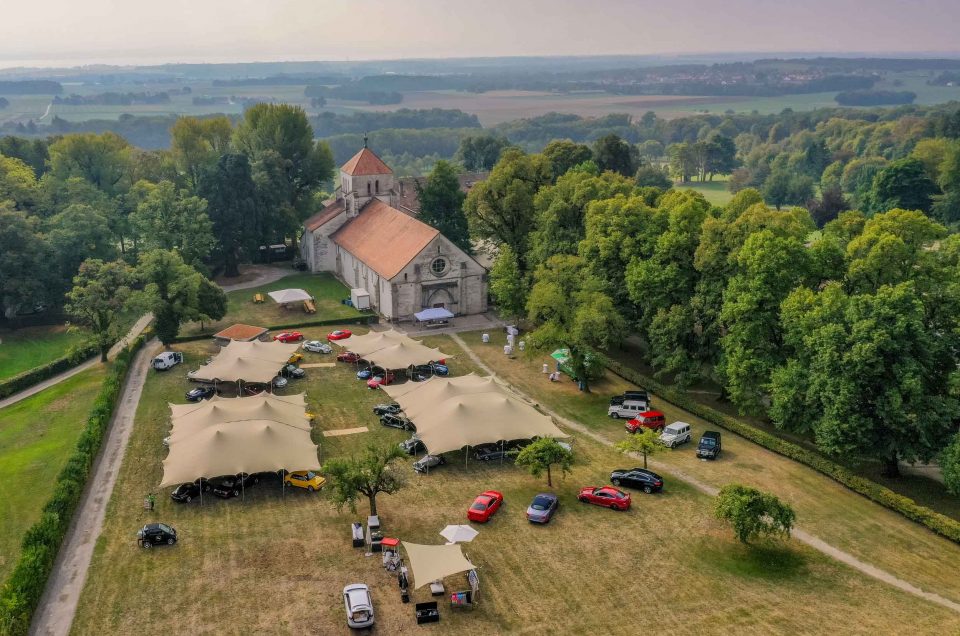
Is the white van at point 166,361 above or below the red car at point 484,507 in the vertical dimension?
below

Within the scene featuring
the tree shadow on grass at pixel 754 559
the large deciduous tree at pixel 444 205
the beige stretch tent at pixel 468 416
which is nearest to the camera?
the tree shadow on grass at pixel 754 559

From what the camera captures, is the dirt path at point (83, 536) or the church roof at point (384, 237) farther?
the church roof at point (384, 237)

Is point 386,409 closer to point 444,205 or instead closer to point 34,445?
point 34,445

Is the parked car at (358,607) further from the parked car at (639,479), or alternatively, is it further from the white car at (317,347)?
the white car at (317,347)

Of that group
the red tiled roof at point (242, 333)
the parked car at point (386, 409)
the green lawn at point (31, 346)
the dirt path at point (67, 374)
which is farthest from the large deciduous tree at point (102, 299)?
the parked car at point (386, 409)

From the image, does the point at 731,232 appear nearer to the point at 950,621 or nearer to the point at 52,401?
the point at 950,621

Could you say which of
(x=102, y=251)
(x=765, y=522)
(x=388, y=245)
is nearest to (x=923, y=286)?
(x=765, y=522)

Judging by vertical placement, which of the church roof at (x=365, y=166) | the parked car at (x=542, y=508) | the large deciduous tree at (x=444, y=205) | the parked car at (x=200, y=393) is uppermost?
the church roof at (x=365, y=166)

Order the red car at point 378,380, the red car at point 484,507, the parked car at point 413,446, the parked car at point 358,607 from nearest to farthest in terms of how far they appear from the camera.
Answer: the parked car at point 358,607
the red car at point 484,507
the parked car at point 413,446
the red car at point 378,380
